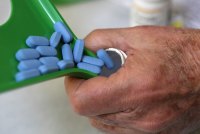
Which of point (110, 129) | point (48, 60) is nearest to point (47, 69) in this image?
point (48, 60)

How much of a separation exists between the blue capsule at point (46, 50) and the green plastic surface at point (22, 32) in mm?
11

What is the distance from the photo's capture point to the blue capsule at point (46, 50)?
429mm

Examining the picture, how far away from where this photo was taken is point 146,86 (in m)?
0.43

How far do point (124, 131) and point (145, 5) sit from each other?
0.22 metres

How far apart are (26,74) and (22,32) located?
9 centimetres

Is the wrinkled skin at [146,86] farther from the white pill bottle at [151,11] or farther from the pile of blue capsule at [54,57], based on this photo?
the white pill bottle at [151,11]

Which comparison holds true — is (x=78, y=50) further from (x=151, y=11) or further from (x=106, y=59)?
(x=151, y=11)

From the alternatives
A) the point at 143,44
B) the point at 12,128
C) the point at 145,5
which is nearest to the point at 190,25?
the point at 145,5

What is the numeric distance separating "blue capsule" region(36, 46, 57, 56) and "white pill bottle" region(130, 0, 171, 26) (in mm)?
224

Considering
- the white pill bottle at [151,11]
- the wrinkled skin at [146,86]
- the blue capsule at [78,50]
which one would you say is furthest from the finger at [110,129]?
the white pill bottle at [151,11]

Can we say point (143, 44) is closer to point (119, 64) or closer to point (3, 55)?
point (119, 64)

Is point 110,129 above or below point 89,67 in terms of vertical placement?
below

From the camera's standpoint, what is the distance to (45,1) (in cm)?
49

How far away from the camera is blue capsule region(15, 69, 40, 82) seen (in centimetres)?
39
